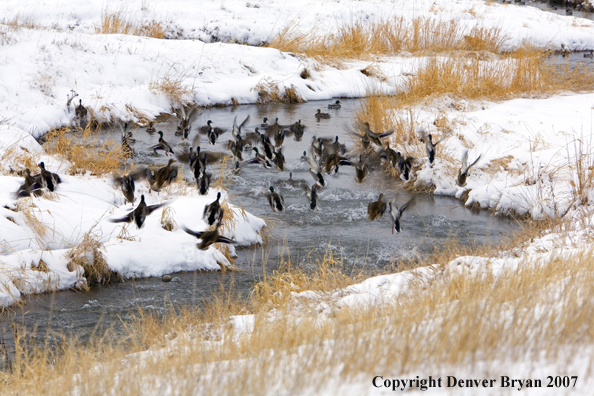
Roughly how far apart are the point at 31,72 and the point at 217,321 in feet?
35.6

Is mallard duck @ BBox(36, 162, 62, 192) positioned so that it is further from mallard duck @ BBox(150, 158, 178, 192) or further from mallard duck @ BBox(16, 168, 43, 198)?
mallard duck @ BBox(150, 158, 178, 192)

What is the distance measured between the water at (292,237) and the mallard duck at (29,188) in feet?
5.02

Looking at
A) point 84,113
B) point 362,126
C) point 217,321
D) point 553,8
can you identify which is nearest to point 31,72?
point 84,113

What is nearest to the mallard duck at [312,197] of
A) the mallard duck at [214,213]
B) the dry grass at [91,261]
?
the mallard duck at [214,213]

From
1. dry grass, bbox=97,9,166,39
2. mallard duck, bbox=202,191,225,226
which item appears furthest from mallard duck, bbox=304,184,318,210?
dry grass, bbox=97,9,166,39

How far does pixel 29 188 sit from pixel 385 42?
16.1 meters

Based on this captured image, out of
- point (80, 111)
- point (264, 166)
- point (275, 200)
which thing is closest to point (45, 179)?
point (275, 200)

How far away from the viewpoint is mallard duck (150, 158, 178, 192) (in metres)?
7.95

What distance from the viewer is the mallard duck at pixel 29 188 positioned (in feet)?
23.2

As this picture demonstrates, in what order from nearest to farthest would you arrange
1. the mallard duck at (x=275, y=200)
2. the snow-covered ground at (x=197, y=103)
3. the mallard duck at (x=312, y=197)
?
the snow-covered ground at (x=197, y=103) < the mallard duck at (x=275, y=200) < the mallard duck at (x=312, y=197)

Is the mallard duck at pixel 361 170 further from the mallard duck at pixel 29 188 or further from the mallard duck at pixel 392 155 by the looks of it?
the mallard duck at pixel 29 188

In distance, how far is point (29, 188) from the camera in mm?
7168

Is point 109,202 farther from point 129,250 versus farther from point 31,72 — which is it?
point 31,72

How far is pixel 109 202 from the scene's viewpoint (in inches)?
332
